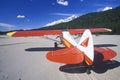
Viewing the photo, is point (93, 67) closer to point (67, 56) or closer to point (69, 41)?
point (67, 56)

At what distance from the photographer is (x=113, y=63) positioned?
7.93m

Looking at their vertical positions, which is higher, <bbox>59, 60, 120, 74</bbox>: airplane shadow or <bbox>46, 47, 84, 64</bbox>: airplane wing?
<bbox>46, 47, 84, 64</bbox>: airplane wing

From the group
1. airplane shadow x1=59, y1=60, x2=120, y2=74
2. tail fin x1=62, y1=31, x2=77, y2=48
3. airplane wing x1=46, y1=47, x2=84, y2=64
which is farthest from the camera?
tail fin x1=62, y1=31, x2=77, y2=48

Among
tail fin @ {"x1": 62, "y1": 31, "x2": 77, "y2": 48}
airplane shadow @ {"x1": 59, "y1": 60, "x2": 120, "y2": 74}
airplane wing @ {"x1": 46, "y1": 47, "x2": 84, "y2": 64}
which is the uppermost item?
tail fin @ {"x1": 62, "y1": 31, "x2": 77, "y2": 48}

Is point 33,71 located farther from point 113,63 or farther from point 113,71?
point 113,63

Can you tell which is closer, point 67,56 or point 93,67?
point 67,56

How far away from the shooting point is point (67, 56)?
21.2ft

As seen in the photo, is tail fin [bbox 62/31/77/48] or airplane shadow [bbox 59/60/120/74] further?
tail fin [bbox 62/31/77/48]

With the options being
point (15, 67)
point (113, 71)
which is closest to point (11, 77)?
point (15, 67)

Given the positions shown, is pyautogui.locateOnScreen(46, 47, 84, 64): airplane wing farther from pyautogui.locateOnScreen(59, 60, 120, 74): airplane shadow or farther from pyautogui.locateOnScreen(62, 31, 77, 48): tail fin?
pyautogui.locateOnScreen(62, 31, 77, 48): tail fin

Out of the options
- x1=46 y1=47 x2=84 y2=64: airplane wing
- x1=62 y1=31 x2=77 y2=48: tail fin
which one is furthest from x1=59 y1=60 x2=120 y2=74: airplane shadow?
x1=62 y1=31 x2=77 y2=48: tail fin

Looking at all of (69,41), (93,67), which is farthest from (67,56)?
(69,41)

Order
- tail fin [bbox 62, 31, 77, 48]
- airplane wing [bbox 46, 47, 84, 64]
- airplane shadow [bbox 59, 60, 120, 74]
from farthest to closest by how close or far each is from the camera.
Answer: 1. tail fin [bbox 62, 31, 77, 48]
2. airplane shadow [bbox 59, 60, 120, 74]
3. airplane wing [bbox 46, 47, 84, 64]

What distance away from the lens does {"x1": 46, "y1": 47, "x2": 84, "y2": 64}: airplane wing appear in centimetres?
601
